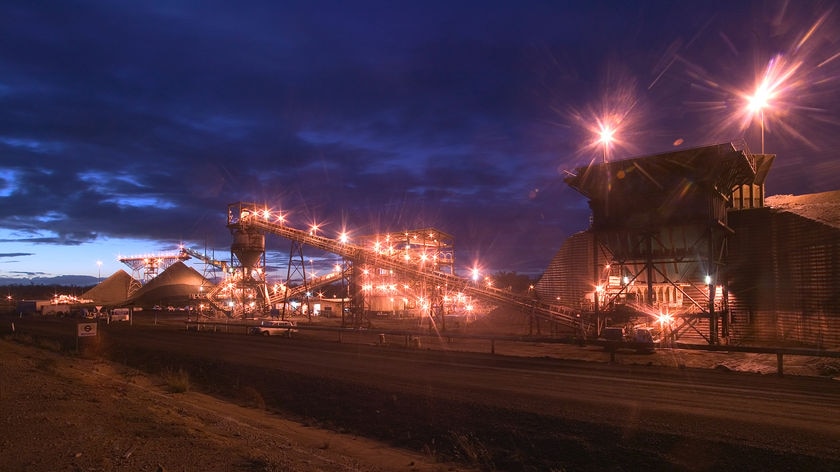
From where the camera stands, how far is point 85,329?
102ft

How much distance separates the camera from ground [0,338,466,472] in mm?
8602

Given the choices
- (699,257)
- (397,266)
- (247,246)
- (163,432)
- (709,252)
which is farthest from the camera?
(247,246)

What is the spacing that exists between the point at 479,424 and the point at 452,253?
70.7 m

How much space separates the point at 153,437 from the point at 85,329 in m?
25.2

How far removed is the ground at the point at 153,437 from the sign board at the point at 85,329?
44.6ft

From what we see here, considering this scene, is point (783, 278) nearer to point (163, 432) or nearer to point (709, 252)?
point (709, 252)

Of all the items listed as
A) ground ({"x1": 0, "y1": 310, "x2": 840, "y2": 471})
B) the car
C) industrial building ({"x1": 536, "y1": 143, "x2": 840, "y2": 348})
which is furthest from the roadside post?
industrial building ({"x1": 536, "y1": 143, "x2": 840, "y2": 348})

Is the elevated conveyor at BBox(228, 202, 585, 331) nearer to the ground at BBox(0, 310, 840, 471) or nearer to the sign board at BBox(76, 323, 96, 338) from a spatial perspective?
the ground at BBox(0, 310, 840, 471)

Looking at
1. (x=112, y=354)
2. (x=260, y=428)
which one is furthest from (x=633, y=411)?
(x=112, y=354)

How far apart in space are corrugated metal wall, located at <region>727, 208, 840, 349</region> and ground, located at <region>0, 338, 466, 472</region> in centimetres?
2755

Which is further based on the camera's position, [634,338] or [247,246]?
[247,246]

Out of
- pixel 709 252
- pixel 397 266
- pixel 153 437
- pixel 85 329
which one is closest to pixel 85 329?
pixel 85 329

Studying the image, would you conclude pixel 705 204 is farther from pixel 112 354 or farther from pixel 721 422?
pixel 112 354

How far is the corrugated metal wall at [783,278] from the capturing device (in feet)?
95.0
